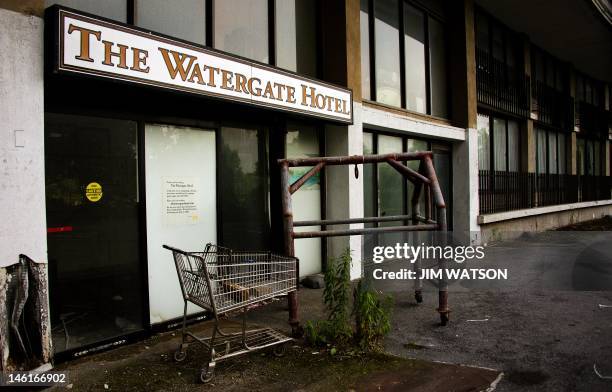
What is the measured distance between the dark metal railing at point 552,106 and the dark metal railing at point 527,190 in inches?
80.3

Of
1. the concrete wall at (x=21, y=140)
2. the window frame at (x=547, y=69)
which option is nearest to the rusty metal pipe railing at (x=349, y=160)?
the concrete wall at (x=21, y=140)

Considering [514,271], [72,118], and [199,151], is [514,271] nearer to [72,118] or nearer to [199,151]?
[199,151]

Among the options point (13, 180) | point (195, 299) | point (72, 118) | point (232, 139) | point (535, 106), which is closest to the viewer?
point (13, 180)

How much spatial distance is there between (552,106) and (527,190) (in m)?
4.40

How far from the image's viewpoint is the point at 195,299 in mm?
4387

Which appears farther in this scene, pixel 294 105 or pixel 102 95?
pixel 294 105

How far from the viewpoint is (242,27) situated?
23.2 feet

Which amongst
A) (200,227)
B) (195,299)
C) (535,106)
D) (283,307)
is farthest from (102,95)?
(535,106)

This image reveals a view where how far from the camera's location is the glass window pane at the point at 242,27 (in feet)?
21.9

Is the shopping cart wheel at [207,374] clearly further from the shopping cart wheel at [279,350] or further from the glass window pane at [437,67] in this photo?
the glass window pane at [437,67]

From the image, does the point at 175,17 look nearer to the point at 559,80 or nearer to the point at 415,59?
the point at 415,59

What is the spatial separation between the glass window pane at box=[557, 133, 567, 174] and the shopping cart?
17.4 metres

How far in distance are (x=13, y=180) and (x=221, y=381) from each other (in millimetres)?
2505

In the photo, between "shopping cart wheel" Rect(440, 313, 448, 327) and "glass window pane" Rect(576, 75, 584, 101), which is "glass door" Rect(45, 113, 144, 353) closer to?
"shopping cart wheel" Rect(440, 313, 448, 327)
